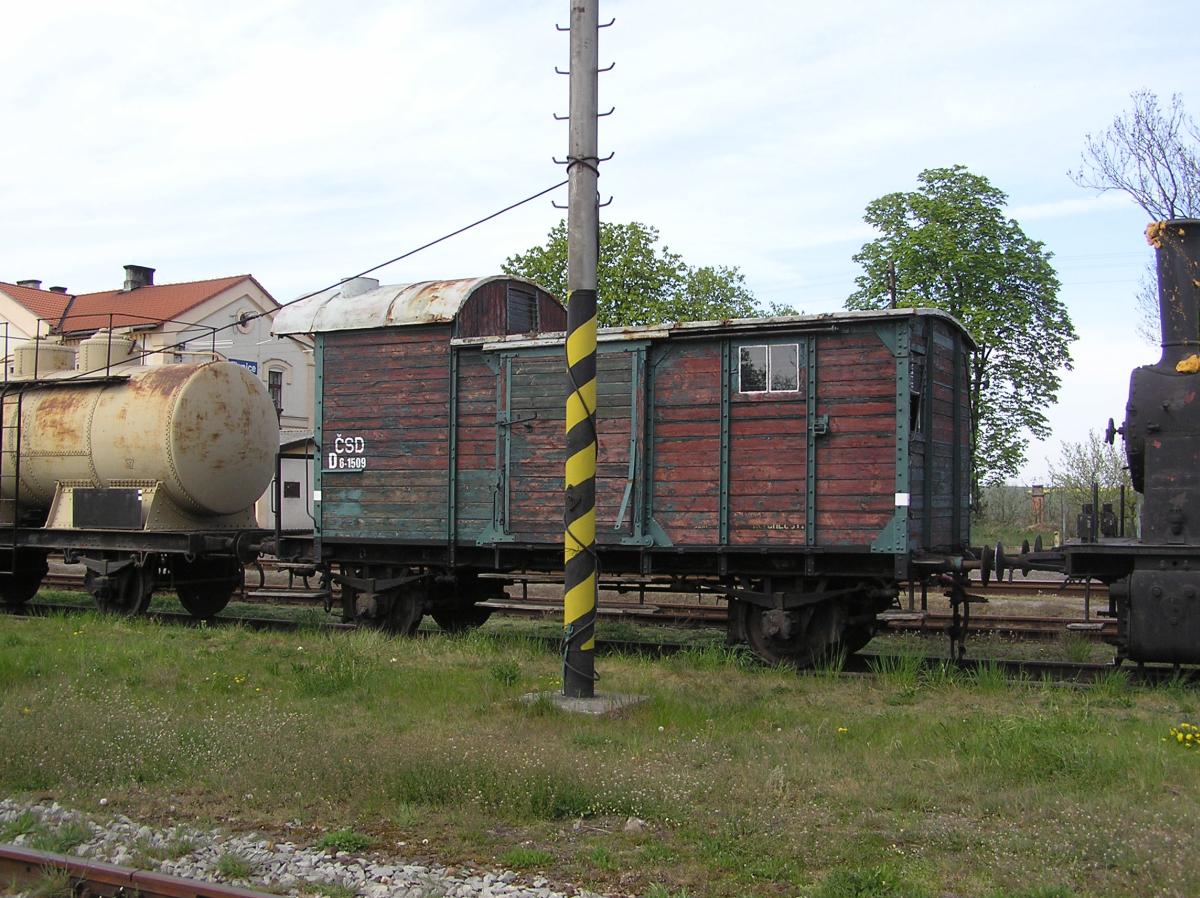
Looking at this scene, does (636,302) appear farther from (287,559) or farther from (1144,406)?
(1144,406)

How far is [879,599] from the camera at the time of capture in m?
10.5

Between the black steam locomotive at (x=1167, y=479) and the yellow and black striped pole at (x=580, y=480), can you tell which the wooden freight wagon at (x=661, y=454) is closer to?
the black steam locomotive at (x=1167, y=479)

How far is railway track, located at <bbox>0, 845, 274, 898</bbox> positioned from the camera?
4.67 meters

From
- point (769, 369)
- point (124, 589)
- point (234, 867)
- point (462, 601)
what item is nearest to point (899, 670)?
point (769, 369)

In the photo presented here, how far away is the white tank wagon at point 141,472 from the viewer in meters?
13.7

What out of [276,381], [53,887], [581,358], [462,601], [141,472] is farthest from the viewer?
[276,381]

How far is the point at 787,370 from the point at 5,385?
11.2 m

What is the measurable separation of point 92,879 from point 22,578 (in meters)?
12.4

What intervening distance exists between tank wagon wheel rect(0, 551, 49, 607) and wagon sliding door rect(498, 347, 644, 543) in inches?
312

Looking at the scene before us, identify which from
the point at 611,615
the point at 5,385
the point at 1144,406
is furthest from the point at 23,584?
the point at 1144,406

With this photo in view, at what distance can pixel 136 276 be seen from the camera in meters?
41.7

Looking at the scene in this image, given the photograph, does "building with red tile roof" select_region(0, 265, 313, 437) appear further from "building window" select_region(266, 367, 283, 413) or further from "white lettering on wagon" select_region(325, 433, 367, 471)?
"white lettering on wagon" select_region(325, 433, 367, 471)

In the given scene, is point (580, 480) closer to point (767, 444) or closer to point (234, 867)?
point (767, 444)

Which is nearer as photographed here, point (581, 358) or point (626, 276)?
point (581, 358)
